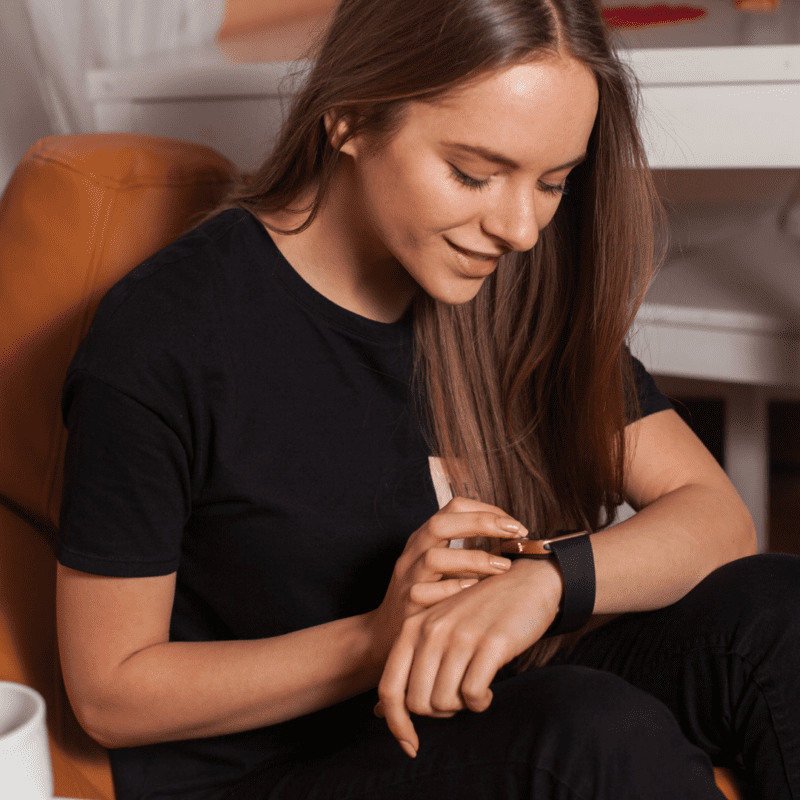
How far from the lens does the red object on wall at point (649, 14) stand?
1467mm

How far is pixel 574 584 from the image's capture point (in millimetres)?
801

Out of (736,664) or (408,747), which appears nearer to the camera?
(408,747)

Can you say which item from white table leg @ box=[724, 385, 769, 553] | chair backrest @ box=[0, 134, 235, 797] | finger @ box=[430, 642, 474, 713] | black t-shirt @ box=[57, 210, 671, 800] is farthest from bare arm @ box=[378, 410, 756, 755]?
white table leg @ box=[724, 385, 769, 553]

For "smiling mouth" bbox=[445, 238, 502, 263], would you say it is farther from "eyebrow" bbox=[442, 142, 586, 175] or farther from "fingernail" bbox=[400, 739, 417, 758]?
"fingernail" bbox=[400, 739, 417, 758]

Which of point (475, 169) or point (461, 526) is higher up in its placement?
point (475, 169)

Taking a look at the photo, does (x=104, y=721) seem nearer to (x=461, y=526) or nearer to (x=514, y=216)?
(x=461, y=526)

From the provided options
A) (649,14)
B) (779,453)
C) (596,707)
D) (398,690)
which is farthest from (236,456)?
(779,453)

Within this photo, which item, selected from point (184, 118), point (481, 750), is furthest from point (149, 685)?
point (184, 118)

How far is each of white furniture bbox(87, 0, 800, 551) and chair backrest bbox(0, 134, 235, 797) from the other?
0.70 feet

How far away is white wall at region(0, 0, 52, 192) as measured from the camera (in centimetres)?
131

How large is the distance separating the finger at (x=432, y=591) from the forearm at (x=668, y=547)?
16 cm

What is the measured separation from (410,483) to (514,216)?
27 cm

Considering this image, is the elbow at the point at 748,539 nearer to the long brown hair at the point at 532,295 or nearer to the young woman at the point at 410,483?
the young woman at the point at 410,483

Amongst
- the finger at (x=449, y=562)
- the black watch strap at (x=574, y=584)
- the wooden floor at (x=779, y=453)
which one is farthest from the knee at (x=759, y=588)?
the wooden floor at (x=779, y=453)
